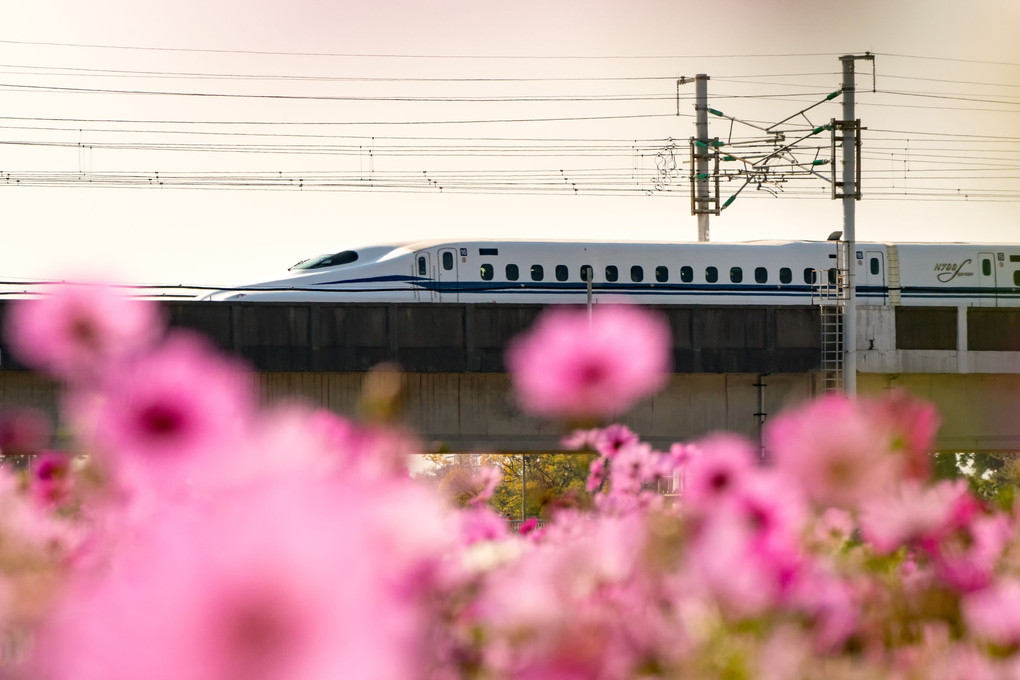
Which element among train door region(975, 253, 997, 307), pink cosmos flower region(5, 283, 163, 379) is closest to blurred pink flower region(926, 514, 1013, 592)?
pink cosmos flower region(5, 283, 163, 379)

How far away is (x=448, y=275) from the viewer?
30.2 meters

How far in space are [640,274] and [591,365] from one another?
30043 mm

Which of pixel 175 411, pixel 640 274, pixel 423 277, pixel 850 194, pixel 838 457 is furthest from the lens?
pixel 640 274

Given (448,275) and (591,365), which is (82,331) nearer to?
(591,365)

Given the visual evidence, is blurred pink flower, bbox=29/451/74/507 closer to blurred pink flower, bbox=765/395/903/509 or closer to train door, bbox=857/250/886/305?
blurred pink flower, bbox=765/395/903/509

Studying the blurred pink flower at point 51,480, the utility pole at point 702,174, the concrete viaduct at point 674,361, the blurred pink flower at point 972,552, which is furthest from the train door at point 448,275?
the blurred pink flower at point 972,552

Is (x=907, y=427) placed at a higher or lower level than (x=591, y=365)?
lower

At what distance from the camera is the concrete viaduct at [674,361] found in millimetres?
24953

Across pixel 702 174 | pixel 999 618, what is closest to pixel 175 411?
pixel 999 618

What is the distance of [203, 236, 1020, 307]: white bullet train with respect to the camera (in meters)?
29.9

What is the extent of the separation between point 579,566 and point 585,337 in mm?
334

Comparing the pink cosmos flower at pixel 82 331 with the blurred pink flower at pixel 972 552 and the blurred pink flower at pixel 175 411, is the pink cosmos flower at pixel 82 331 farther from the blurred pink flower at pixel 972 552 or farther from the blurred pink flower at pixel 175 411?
the blurred pink flower at pixel 972 552

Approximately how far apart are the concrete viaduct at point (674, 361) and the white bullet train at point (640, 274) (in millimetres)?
2467

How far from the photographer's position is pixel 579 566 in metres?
1.86
